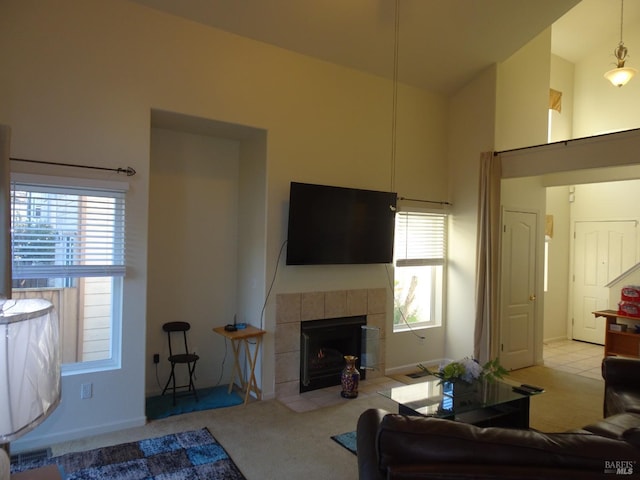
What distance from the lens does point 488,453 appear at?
4.67 ft

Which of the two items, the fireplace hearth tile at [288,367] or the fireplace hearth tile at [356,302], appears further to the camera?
the fireplace hearth tile at [356,302]

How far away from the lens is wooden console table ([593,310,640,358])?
5.62 meters

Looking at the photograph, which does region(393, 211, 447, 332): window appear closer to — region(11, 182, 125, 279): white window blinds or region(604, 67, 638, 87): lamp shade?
region(604, 67, 638, 87): lamp shade

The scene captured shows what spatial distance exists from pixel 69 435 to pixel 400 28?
4927 mm

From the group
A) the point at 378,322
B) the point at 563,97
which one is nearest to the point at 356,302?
the point at 378,322

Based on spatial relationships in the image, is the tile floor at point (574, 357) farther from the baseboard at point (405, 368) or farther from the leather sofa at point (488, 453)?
the leather sofa at point (488, 453)

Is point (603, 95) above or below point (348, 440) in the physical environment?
above

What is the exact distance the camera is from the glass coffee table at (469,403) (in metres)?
3.11

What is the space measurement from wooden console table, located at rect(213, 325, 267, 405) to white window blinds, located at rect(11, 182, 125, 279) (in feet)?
3.98

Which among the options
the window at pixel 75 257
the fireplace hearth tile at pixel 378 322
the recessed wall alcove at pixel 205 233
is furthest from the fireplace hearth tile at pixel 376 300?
the window at pixel 75 257

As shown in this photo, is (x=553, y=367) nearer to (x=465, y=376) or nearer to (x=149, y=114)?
(x=465, y=376)

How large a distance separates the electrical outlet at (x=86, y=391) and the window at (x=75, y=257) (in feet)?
0.51

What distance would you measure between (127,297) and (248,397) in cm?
160

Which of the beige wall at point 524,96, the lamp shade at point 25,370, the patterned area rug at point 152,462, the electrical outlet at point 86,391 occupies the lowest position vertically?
the patterned area rug at point 152,462
